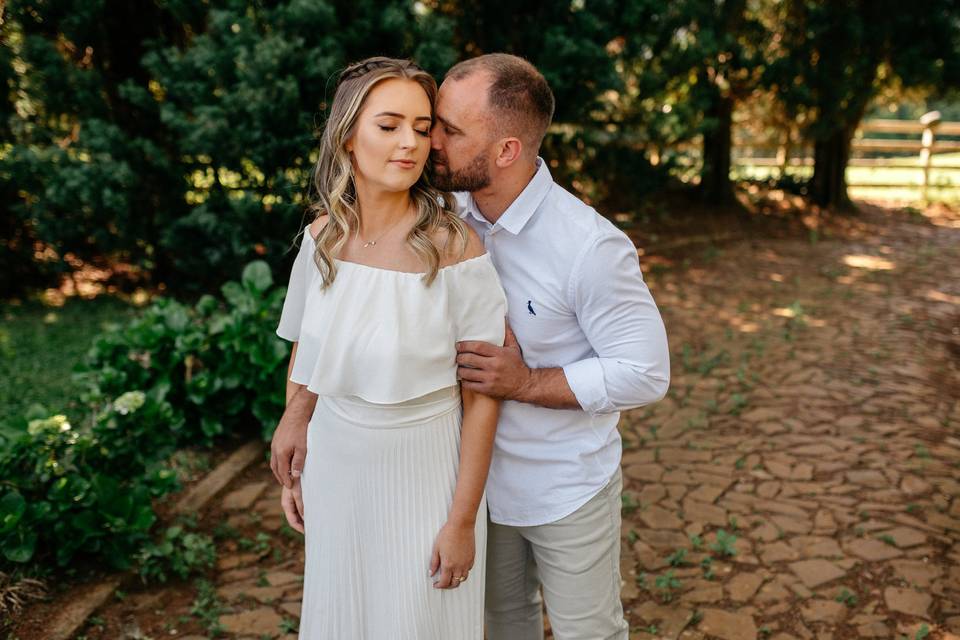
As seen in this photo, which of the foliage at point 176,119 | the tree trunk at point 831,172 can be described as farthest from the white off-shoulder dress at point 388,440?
the tree trunk at point 831,172

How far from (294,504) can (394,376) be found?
2.12 feet

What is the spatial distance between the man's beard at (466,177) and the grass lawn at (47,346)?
11.2ft

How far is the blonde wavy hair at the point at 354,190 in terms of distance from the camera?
1.82 m

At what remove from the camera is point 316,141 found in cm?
582

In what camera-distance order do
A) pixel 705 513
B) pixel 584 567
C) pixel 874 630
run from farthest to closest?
1. pixel 705 513
2. pixel 874 630
3. pixel 584 567

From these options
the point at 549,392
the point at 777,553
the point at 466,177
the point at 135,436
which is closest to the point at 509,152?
the point at 466,177

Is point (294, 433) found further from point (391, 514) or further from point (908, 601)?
point (908, 601)

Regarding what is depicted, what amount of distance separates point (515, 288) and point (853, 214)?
1231 centimetres

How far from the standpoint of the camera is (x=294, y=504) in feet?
7.29

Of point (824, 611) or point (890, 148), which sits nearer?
point (824, 611)

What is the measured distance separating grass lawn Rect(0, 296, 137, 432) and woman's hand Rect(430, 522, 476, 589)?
341cm

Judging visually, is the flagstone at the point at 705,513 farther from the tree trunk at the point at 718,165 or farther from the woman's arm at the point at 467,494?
the tree trunk at the point at 718,165

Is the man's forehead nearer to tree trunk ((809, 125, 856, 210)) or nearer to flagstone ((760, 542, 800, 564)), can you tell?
flagstone ((760, 542, 800, 564))

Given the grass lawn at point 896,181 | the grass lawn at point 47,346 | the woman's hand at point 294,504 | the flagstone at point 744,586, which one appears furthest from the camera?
the grass lawn at point 896,181
